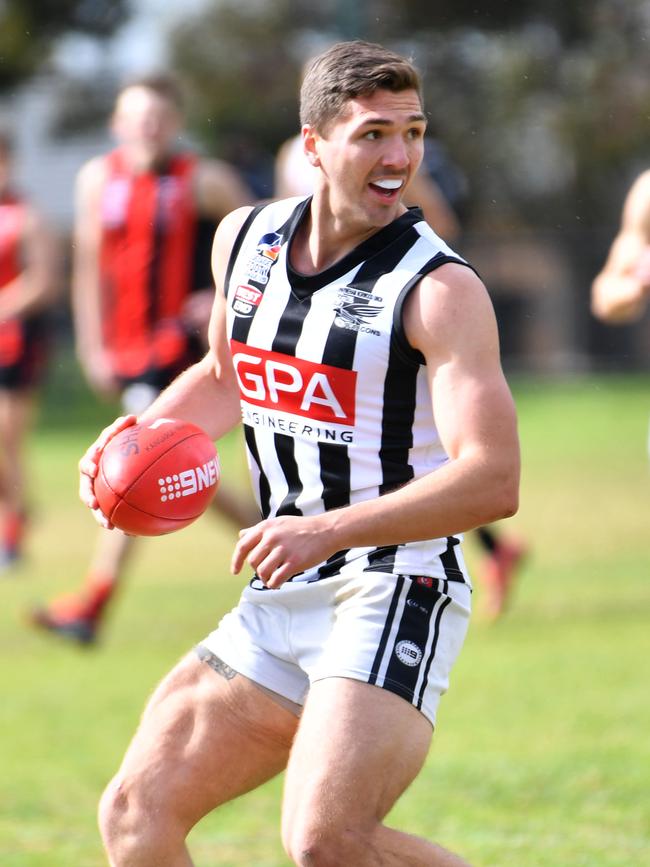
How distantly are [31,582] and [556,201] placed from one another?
1786cm

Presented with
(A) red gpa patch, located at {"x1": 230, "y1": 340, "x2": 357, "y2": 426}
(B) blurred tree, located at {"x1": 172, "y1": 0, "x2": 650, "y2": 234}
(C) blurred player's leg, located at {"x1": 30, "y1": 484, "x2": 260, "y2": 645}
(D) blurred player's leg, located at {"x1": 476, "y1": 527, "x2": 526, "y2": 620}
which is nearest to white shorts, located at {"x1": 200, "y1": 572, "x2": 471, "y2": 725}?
(A) red gpa patch, located at {"x1": 230, "y1": 340, "x2": 357, "y2": 426}

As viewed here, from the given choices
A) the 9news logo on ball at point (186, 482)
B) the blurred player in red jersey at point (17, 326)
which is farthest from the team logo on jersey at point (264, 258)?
the blurred player in red jersey at point (17, 326)

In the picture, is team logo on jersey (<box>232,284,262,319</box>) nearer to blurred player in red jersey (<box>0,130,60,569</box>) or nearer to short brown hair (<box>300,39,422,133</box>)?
short brown hair (<box>300,39,422,133</box>)

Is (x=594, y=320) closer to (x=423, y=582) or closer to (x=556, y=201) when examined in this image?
(x=556, y=201)

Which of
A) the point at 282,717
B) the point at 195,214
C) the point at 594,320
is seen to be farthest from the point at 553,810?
the point at 594,320

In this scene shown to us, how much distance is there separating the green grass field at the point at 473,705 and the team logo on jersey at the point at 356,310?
6.86ft

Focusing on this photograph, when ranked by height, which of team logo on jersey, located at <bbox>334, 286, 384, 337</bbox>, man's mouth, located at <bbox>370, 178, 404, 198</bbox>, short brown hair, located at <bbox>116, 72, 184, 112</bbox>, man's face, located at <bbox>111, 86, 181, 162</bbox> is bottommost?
team logo on jersey, located at <bbox>334, 286, 384, 337</bbox>

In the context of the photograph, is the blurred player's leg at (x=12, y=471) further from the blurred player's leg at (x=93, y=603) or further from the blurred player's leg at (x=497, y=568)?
the blurred player's leg at (x=497, y=568)

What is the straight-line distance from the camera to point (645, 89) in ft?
74.8

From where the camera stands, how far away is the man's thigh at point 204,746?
3.57 m

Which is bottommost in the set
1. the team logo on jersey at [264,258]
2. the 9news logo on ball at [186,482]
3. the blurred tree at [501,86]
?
the 9news logo on ball at [186,482]

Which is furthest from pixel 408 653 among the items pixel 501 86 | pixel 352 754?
pixel 501 86

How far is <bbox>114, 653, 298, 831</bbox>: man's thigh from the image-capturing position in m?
3.57

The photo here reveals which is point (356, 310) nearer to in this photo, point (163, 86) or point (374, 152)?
point (374, 152)
